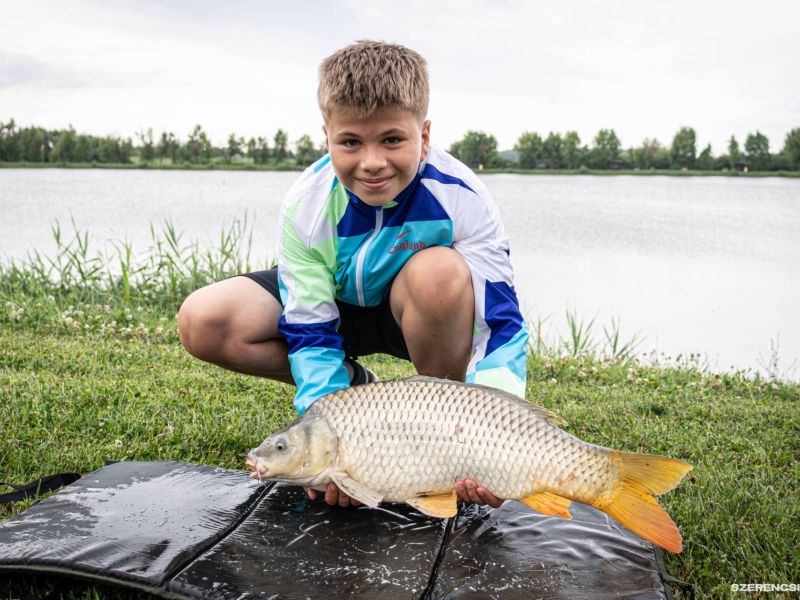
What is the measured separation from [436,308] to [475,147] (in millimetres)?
32451

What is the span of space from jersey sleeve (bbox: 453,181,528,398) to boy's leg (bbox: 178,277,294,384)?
27.0 inches

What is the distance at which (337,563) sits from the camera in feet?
5.92

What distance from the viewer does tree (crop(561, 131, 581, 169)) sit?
35750 millimetres

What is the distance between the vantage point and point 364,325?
2.64m

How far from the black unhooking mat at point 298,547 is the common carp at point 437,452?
0.53 ft

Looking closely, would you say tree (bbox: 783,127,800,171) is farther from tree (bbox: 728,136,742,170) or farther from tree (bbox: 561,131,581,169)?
tree (bbox: 561,131,581,169)

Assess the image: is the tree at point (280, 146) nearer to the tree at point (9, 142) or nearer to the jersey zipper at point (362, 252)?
the tree at point (9, 142)

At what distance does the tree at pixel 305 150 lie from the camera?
24.5 meters

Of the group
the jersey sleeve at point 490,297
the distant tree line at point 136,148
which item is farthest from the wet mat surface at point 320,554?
the distant tree line at point 136,148

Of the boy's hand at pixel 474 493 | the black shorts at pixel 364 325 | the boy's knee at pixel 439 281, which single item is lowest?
the boy's hand at pixel 474 493

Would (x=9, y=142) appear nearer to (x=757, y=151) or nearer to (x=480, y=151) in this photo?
(x=480, y=151)

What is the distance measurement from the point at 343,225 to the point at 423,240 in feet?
0.83

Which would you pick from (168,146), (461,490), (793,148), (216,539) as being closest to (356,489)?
(461,490)

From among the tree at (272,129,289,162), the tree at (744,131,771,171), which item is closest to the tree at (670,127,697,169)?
the tree at (744,131,771,171)
